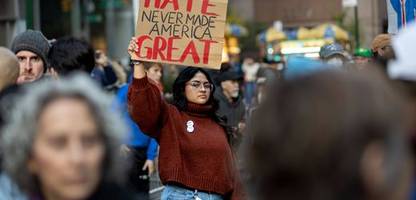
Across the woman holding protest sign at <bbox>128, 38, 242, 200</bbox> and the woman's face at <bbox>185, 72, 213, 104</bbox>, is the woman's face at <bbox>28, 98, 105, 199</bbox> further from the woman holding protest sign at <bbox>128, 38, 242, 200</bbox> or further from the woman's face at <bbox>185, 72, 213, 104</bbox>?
→ the woman's face at <bbox>185, 72, 213, 104</bbox>

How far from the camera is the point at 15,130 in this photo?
133 inches

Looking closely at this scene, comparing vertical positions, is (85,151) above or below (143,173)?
above

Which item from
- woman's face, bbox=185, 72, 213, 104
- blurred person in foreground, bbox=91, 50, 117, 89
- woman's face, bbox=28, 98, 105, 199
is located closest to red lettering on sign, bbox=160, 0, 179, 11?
woman's face, bbox=185, 72, 213, 104

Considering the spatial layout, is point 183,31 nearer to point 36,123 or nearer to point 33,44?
point 33,44

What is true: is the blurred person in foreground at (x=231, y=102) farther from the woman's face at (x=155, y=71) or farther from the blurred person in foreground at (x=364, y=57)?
the blurred person in foreground at (x=364, y=57)

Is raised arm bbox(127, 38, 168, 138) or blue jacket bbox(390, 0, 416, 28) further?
blue jacket bbox(390, 0, 416, 28)

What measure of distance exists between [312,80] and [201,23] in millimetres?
5287

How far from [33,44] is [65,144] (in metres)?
4.08

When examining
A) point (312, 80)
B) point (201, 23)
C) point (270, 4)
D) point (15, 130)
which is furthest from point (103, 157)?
point (270, 4)

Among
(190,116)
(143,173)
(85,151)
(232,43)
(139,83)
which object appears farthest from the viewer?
(232,43)

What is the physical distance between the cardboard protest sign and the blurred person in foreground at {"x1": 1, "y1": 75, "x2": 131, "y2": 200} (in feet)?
14.2

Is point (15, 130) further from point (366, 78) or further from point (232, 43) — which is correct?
point (232, 43)

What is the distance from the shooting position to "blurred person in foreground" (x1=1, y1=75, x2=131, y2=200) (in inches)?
126

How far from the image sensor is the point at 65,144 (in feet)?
10.5
